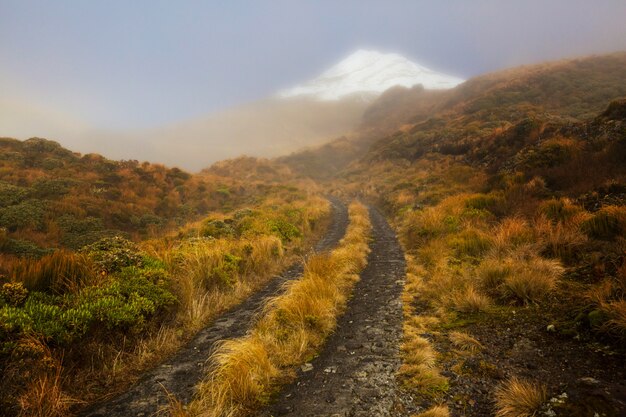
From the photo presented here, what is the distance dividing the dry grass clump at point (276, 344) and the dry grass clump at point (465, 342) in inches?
86.4

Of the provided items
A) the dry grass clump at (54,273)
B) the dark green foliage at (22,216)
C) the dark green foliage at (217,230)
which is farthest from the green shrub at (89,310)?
the dark green foliage at (22,216)

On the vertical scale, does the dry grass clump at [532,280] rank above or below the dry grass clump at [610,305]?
below

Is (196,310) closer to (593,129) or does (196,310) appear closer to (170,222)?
(170,222)

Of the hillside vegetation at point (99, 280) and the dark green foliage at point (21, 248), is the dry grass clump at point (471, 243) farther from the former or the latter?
the dark green foliage at point (21, 248)

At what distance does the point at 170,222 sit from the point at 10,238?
24.0 ft

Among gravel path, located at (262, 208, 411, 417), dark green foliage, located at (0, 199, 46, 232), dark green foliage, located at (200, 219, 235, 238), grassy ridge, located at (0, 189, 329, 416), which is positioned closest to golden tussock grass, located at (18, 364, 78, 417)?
grassy ridge, located at (0, 189, 329, 416)

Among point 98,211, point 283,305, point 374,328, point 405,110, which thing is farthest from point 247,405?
point 405,110

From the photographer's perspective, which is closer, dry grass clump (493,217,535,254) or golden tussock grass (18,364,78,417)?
golden tussock grass (18,364,78,417)

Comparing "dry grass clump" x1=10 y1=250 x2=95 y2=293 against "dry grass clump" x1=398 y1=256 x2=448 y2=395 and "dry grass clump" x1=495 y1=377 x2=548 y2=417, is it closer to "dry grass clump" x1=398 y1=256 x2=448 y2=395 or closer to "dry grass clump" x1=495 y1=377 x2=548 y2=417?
"dry grass clump" x1=398 y1=256 x2=448 y2=395

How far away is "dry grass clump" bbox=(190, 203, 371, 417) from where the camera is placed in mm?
4137

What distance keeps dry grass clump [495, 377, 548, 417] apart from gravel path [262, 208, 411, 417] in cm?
106

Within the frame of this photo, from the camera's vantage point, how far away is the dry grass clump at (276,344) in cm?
414

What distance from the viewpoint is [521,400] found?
3.46m

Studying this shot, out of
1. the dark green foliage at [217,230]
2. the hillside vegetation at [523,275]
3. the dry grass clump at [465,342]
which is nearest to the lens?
the hillside vegetation at [523,275]
